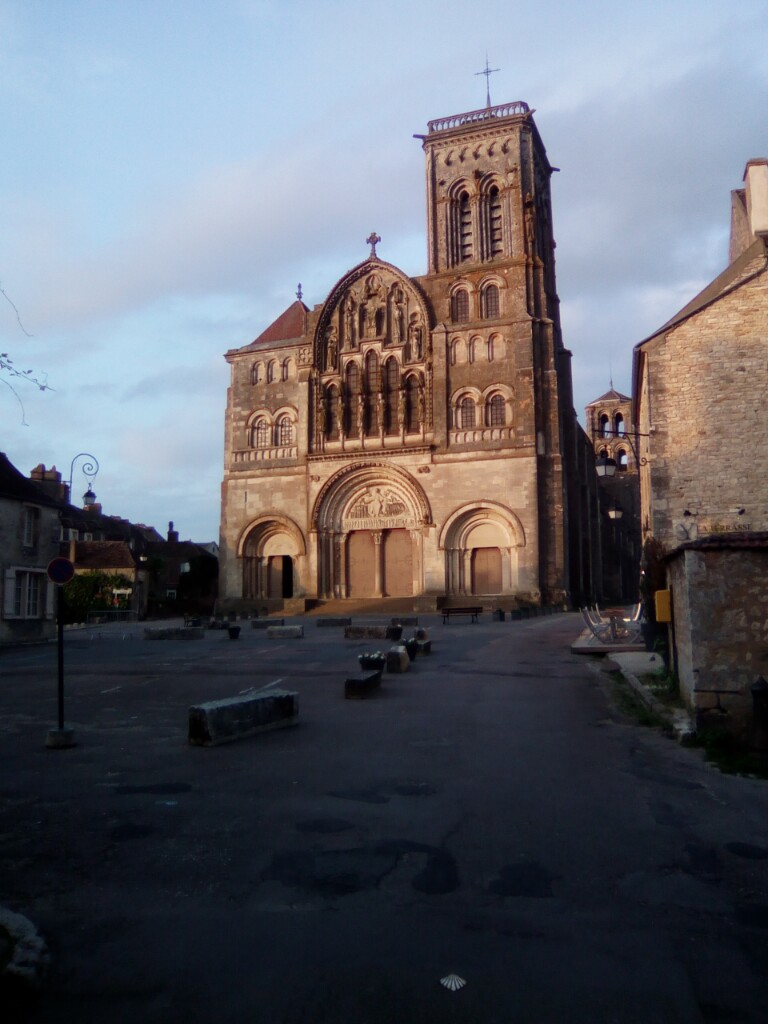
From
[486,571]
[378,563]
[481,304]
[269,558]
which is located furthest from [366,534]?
[481,304]

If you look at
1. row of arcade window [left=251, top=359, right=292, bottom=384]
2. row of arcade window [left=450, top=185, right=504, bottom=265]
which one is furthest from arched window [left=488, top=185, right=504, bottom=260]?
row of arcade window [left=251, top=359, right=292, bottom=384]

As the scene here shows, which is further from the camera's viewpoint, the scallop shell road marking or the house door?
the house door

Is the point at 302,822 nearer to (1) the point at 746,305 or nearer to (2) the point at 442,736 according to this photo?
(2) the point at 442,736

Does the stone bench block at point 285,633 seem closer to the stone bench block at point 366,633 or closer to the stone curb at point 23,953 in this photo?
the stone bench block at point 366,633

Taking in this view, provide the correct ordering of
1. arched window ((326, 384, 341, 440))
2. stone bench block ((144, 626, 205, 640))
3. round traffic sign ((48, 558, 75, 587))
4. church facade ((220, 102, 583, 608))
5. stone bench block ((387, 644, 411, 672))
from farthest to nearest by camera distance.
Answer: arched window ((326, 384, 341, 440)) < church facade ((220, 102, 583, 608)) < stone bench block ((144, 626, 205, 640)) < stone bench block ((387, 644, 411, 672)) < round traffic sign ((48, 558, 75, 587))

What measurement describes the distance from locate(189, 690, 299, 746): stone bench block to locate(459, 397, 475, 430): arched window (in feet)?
103

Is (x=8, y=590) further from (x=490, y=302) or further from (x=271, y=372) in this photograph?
(x=490, y=302)

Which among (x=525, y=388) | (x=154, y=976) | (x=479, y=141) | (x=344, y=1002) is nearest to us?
(x=344, y=1002)

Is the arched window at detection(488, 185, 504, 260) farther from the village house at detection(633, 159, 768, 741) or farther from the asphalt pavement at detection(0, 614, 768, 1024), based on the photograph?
the asphalt pavement at detection(0, 614, 768, 1024)

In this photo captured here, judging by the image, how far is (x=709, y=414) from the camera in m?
22.5

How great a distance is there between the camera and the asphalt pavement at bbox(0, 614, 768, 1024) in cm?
349

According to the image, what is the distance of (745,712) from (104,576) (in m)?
44.6

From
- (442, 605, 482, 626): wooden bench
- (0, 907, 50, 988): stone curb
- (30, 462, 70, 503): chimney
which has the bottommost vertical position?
(0, 907, 50, 988): stone curb

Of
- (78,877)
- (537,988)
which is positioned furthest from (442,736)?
(537,988)
